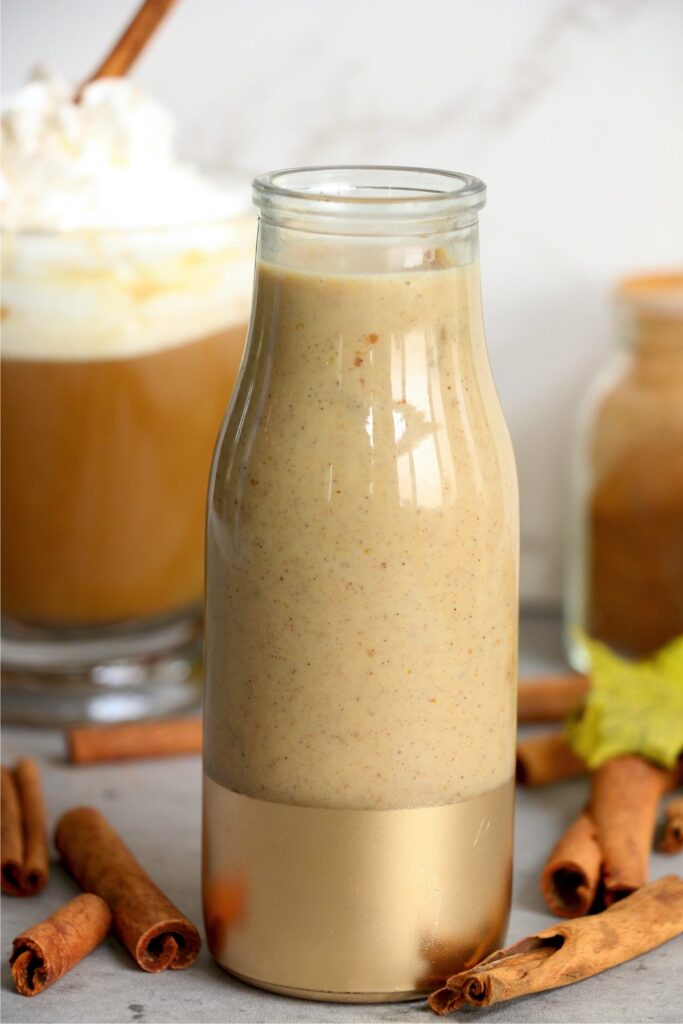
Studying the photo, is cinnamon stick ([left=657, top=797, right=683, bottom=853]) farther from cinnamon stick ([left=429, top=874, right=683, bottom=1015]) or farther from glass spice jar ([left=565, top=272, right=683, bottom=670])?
glass spice jar ([left=565, top=272, right=683, bottom=670])

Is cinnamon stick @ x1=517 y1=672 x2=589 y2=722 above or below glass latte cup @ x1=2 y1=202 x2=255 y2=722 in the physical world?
below

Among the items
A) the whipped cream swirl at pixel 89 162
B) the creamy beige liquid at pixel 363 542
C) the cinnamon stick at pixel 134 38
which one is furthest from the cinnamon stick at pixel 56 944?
the cinnamon stick at pixel 134 38

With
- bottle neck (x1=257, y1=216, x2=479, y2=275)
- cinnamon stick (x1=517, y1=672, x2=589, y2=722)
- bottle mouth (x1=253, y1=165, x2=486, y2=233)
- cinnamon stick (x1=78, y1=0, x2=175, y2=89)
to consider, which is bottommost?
cinnamon stick (x1=517, y1=672, x2=589, y2=722)

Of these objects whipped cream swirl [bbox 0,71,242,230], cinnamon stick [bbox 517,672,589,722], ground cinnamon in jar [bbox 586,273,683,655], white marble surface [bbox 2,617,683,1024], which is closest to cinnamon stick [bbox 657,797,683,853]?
white marble surface [bbox 2,617,683,1024]

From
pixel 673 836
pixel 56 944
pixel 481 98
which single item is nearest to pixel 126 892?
pixel 56 944

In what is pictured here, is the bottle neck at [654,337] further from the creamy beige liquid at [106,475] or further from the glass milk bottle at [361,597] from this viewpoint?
the glass milk bottle at [361,597]

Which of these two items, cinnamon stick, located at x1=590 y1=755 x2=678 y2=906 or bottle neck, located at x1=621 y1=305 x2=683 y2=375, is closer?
cinnamon stick, located at x1=590 y1=755 x2=678 y2=906

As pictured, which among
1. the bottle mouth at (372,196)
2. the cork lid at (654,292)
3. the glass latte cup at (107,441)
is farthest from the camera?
the cork lid at (654,292)
